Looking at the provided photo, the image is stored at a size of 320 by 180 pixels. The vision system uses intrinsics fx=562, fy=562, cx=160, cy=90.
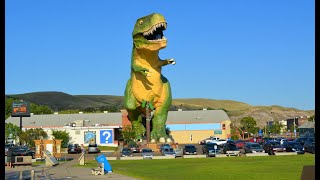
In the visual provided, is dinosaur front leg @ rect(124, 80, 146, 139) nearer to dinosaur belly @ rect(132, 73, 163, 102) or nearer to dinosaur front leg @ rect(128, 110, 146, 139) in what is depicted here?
dinosaur front leg @ rect(128, 110, 146, 139)

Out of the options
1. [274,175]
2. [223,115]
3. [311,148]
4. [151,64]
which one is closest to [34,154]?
[151,64]

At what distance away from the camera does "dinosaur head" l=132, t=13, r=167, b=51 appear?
53594mm

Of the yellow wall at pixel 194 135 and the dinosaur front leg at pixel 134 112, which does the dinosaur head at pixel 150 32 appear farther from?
the yellow wall at pixel 194 135

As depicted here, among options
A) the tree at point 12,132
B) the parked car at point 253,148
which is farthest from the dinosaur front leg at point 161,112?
the tree at point 12,132

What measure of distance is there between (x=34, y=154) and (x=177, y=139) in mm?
42414

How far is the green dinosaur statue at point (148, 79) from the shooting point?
54031 millimetres

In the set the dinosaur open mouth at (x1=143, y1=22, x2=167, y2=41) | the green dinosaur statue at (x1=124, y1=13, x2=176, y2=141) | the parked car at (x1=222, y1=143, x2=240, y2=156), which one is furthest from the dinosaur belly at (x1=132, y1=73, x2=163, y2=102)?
the parked car at (x1=222, y1=143, x2=240, y2=156)

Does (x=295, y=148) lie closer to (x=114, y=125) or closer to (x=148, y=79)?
(x=148, y=79)

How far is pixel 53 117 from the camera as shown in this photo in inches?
3846

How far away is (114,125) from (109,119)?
662 cm

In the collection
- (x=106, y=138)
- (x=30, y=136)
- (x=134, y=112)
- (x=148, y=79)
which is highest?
(x=148, y=79)

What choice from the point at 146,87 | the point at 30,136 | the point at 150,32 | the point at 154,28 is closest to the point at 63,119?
the point at 30,136

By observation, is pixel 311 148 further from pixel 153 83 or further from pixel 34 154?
pixel 34 154

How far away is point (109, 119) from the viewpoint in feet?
318
